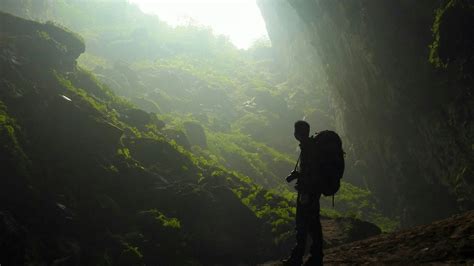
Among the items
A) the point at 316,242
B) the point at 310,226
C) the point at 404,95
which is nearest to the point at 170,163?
the point at 310,226

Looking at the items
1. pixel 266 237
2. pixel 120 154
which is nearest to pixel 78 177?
pixel 120 154

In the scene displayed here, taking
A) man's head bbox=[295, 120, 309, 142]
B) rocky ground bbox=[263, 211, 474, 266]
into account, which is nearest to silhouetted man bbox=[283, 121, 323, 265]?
man's head bbox=[295, 120, 309, 142]

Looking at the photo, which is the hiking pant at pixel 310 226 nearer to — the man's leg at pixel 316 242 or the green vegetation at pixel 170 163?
the man's leg at pixel 316 242

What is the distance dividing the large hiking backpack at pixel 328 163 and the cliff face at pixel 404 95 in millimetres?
16315

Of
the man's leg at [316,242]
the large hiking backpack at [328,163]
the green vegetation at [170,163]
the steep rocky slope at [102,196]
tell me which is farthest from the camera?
the green vegetation at [170,163]

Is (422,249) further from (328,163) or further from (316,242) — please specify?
(328,163)

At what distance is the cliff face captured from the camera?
2369cm

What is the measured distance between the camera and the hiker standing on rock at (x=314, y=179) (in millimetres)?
8617

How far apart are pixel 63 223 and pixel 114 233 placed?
1928 mm

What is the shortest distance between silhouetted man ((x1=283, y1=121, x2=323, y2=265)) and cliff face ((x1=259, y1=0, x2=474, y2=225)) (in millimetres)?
16393

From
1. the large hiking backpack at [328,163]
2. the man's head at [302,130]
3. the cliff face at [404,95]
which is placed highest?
the cliff face at [404,95]

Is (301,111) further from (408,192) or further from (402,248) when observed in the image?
(402,248)

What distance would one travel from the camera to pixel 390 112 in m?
34.8

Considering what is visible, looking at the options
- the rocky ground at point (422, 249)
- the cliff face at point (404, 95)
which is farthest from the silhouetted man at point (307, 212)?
the cliff face at point (404, 95)
